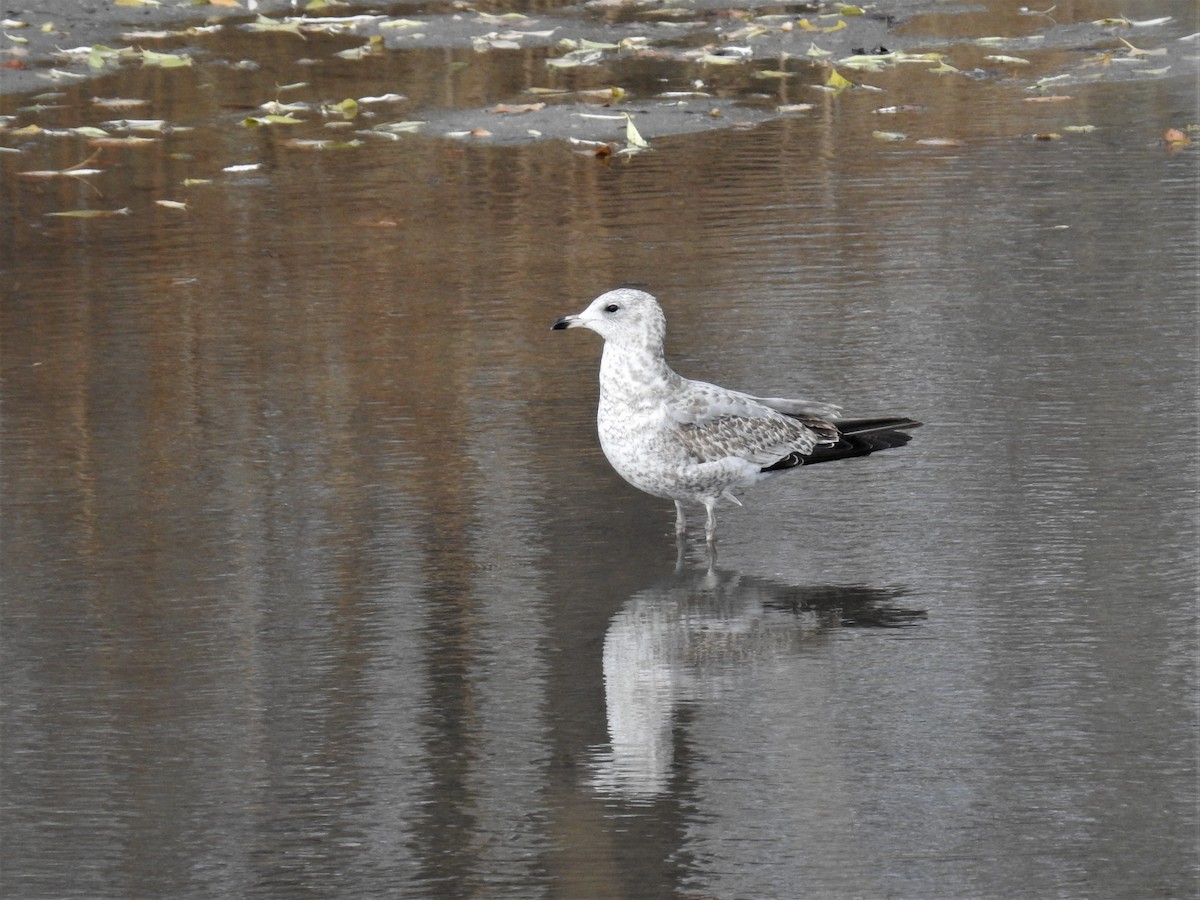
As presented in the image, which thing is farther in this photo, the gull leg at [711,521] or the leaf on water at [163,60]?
the leaf on water at [163,60]

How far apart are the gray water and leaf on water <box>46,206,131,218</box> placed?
4.0 inches

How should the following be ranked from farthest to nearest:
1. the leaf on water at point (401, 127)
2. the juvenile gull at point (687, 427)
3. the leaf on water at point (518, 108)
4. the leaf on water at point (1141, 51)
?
the leaf on water at point (1141, 51), the leaf on water at point (518, 108), the leaf on water at point (401, 127), the juvenile gull at point (687, 427)

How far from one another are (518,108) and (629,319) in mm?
7750

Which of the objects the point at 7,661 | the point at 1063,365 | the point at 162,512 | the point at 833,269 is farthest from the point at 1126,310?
the point at 7,661

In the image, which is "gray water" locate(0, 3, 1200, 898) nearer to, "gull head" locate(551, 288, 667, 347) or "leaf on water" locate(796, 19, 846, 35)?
"gull head" locate(551, 288, 667, 347)

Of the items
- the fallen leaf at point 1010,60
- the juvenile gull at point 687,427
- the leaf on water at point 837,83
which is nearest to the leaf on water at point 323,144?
the leaf on water at point 837,83

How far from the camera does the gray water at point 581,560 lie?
15.7ft

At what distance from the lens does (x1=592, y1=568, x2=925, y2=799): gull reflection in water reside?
523 cm

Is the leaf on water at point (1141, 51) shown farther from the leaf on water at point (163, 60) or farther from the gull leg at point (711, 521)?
the gull leg at point (711, 521)

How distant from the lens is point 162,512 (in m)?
7.18

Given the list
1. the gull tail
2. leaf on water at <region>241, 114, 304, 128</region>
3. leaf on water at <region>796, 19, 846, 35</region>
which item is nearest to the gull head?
the gull tail

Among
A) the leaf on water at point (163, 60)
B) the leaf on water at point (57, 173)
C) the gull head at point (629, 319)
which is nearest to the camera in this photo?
the gull head at point (629, 319)

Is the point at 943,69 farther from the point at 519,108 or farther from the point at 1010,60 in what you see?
the point at 519,108

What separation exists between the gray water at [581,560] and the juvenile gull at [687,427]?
265mm
